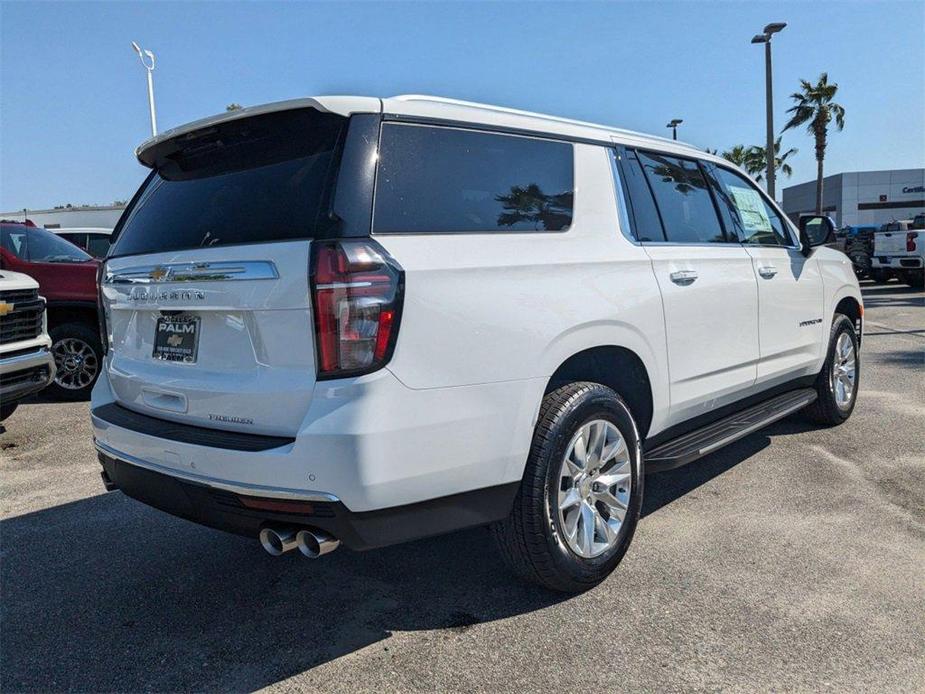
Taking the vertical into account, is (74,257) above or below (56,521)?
above

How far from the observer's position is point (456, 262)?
8.43ft

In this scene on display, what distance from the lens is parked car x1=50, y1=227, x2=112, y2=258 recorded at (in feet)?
33.9

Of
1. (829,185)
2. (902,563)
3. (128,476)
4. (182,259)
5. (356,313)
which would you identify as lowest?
(902,563)

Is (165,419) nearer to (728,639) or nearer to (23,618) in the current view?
(23,618)

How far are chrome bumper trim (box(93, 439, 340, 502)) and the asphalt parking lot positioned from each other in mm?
666

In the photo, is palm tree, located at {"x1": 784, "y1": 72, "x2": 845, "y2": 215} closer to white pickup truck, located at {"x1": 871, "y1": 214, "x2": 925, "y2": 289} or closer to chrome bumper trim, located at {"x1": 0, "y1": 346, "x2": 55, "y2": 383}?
white pickup truck, located at {"x1": 871, "y1": 214, "x2": 925, "y2": 289}

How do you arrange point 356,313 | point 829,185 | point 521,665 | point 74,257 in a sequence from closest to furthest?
point 356,313, point 521,665, point 74,257, point 829,185

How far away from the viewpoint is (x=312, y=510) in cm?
237

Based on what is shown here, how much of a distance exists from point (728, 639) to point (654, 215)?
2.00 m

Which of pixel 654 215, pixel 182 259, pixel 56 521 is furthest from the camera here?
pixel 56 521

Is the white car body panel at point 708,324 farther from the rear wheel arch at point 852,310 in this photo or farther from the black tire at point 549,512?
the rear wheel arch at point 852,310

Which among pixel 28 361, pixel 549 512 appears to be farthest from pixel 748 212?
pixel 28 361

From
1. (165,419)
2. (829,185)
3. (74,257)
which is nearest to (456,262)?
(165,419)

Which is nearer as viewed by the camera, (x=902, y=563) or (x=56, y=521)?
(x=902, y=563)
